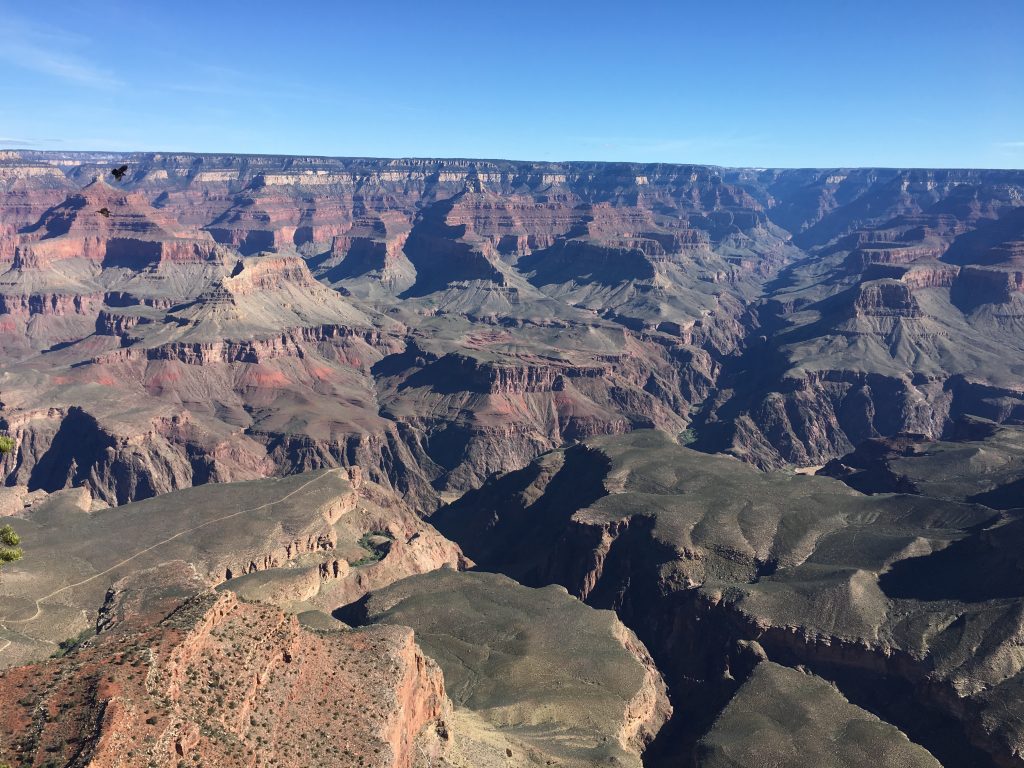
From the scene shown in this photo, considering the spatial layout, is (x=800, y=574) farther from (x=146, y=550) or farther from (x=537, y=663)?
(x=146, y=550)

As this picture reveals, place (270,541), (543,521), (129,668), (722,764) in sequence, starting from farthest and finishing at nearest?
(543,521), (270,541), (722,764), (129,668)

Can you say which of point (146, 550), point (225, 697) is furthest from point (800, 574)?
point (146, 550)

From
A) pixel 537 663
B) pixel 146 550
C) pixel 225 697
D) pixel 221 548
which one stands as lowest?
pixel 537 663

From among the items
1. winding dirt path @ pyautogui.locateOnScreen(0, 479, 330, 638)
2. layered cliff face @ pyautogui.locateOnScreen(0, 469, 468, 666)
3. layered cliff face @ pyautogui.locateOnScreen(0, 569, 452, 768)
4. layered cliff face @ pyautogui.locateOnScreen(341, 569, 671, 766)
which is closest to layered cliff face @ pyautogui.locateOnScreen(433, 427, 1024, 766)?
layered cliff face @ pyautogui.locateOnScreen(341, 569, 671, 766)

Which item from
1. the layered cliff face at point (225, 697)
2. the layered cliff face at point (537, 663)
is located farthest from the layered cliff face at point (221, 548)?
the layered cliff face at point (225, 697)

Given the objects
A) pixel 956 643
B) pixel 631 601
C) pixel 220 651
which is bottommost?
pixel 631 601

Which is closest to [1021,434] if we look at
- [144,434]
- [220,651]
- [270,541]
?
[270,541]

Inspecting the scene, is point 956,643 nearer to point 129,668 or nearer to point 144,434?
point 129,668

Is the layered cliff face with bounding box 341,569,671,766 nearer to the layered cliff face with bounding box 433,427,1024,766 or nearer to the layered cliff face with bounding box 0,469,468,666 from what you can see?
the layered cliff face with bounding box 433,427,1024,766
